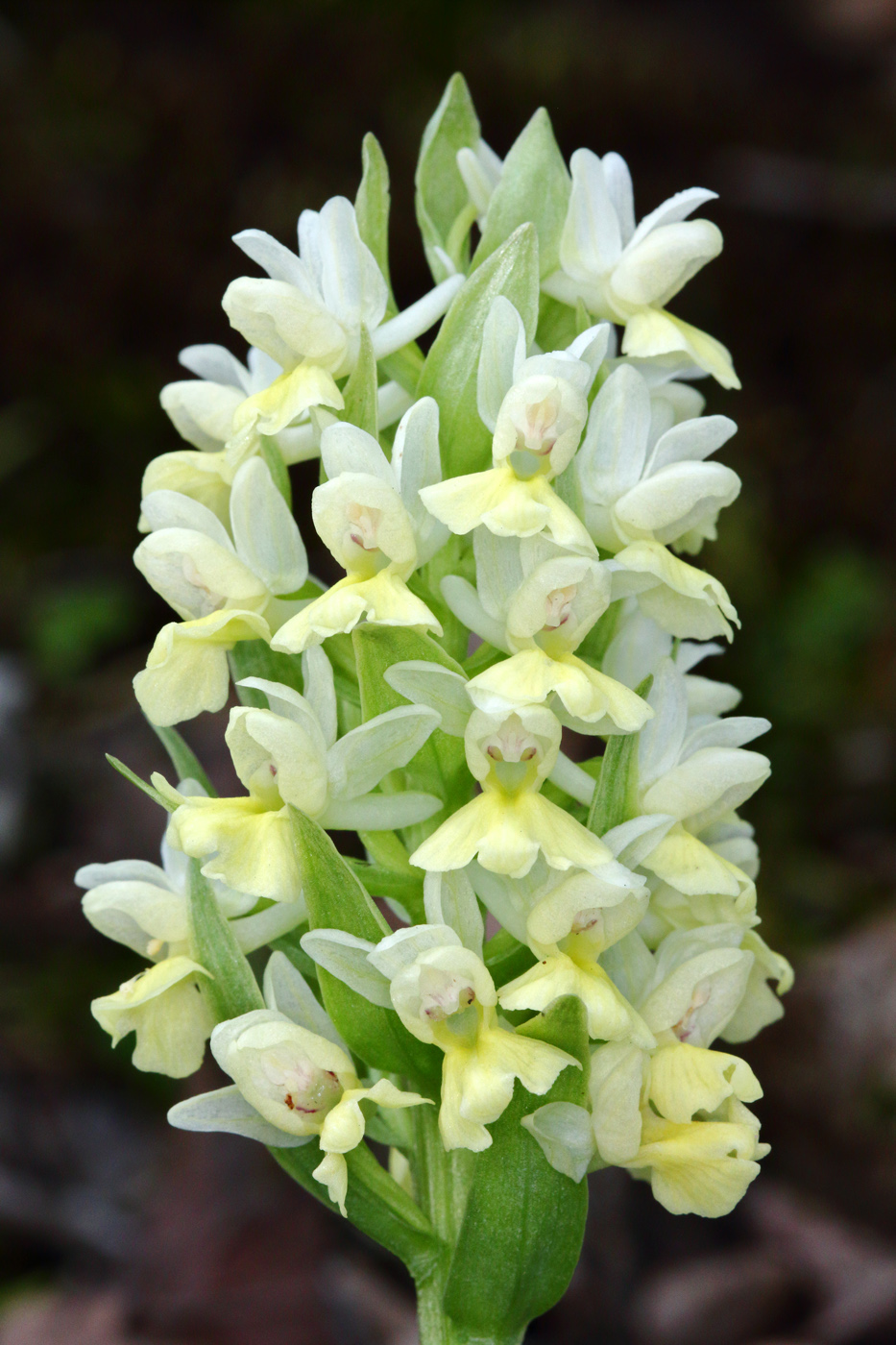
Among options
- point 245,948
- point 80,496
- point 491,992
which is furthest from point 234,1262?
point 80,496

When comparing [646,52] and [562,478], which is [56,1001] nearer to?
[562,478]

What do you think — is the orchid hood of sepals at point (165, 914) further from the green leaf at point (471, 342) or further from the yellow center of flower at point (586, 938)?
the green leaf at point (471, 342)

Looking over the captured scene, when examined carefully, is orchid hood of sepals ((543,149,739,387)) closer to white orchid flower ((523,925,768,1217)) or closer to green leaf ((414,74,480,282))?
green leaf ((414,74,480,282))

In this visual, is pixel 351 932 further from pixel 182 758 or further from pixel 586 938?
pixel 182 758

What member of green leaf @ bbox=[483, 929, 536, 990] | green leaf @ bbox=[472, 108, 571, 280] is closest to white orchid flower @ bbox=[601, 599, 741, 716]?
green leaf @ bbox=[483, 929, 536, 990]

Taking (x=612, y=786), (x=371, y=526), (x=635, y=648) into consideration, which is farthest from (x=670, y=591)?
(x=371, y=526)

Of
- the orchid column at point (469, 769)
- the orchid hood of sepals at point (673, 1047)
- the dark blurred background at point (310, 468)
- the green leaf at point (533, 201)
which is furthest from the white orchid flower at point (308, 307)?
the dark blurred background at point (310, 468)
